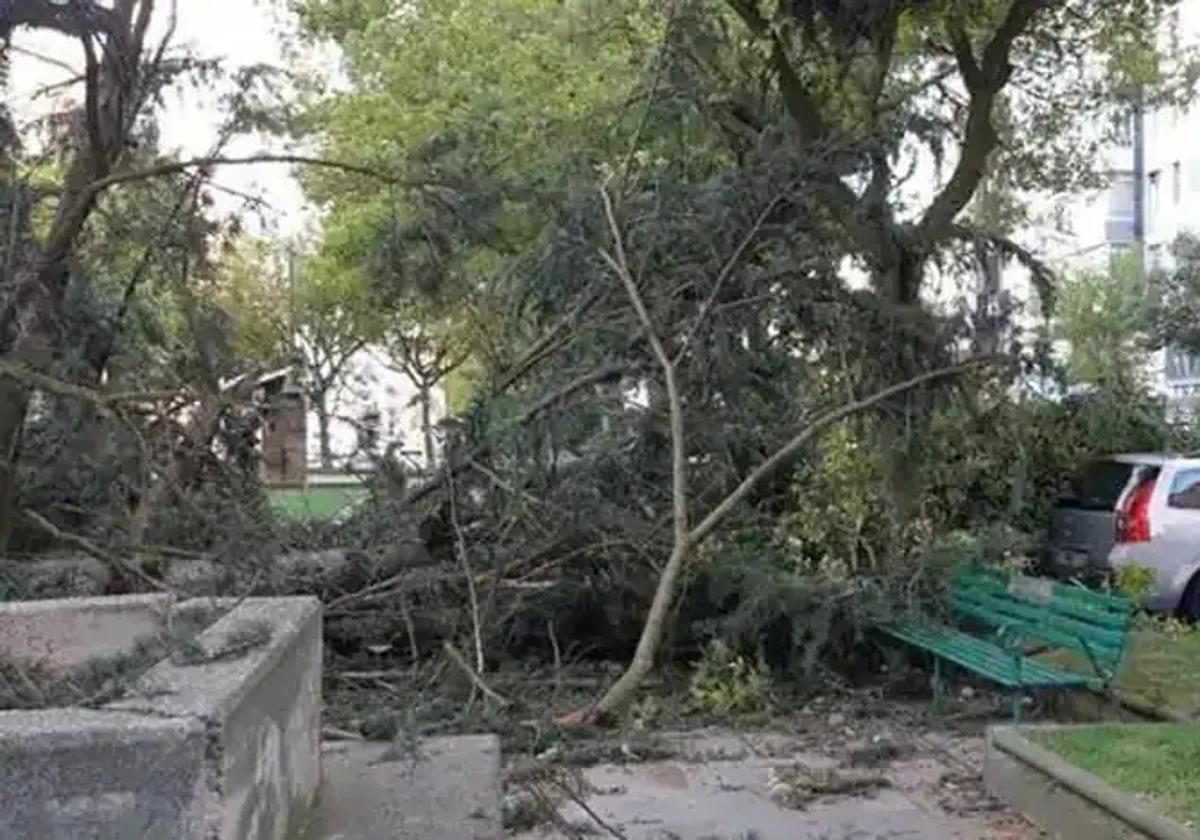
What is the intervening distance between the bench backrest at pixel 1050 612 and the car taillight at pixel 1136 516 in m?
2.79

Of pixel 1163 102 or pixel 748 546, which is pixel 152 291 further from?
pixel 1163 102

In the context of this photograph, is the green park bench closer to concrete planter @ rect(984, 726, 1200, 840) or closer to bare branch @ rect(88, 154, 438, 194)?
concrete planter @ rect(984, 726, 1200, 840)

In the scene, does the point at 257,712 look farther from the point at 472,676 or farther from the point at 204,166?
the point at 204,166

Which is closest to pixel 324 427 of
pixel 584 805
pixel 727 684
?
pixel 727 684

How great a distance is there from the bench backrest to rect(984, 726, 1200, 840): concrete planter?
4.12 ft

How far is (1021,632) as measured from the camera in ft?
27.6

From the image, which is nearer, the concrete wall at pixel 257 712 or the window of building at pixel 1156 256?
the concrete wall at pixel 257 712

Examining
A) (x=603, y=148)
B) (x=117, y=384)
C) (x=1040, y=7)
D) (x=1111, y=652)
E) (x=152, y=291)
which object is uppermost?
(x=1040, y=7)

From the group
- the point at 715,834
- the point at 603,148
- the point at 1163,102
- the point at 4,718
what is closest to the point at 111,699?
the point at 4,718

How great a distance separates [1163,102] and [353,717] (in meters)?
14.4

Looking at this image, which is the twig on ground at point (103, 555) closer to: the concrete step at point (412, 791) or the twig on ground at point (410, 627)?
the twig on ground at point (410, 627)

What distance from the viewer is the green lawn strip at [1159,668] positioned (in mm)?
8133

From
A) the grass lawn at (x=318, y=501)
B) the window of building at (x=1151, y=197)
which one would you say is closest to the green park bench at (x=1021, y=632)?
the grass lawn at (x=318, y=501)

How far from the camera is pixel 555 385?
964 cm
